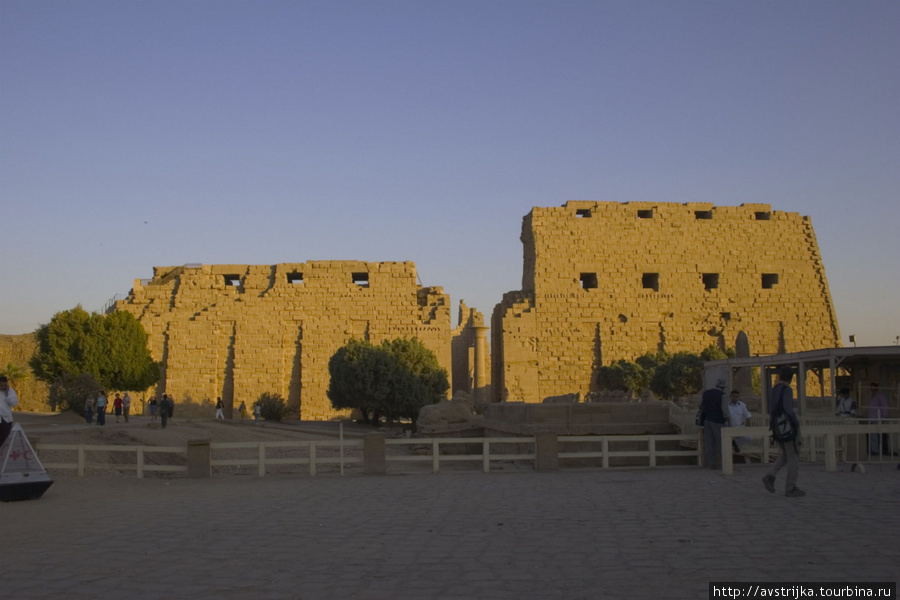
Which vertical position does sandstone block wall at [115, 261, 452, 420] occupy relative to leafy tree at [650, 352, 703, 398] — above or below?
above

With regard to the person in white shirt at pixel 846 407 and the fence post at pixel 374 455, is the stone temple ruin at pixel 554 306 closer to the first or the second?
the person in white shirt at pixel 846 407

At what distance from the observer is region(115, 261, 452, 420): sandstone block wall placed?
36125 mm

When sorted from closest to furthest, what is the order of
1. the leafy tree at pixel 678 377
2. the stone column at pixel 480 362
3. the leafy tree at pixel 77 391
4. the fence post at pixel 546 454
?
the fence post at pixel 546 454 < the leafy tree at pixel 77 391 < the leafy tree at pixel 678 377 < the stone column at pixel 480 362

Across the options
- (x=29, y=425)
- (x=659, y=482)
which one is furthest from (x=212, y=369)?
(x=659, y=482)

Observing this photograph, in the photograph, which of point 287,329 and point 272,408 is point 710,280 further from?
point 272,408

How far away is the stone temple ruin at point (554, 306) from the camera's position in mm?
34250

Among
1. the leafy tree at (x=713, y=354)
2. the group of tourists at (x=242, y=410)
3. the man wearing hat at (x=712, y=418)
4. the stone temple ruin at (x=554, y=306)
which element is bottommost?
the group of tourists at (x=242, y=410)

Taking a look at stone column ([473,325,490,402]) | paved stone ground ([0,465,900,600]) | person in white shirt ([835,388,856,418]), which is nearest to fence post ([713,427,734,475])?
paved stone ground ([0,465,900,600])

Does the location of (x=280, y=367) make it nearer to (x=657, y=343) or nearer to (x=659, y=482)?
(x=657, y=343)

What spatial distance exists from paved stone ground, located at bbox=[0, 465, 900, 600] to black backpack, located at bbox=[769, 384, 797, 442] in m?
0.67

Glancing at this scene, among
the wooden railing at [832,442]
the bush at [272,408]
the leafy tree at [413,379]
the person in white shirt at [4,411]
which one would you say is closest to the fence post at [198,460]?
the person in white shirt at [4,411]

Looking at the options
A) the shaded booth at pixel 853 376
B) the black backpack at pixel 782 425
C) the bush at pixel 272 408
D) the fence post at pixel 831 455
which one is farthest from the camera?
the bush at pixel 272 408

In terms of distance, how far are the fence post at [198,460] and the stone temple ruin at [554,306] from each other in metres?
21.8

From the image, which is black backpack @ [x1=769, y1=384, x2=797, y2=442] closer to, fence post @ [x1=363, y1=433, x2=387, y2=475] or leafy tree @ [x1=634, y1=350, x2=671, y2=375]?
fence post @ [x1=363, y1=433, x2=387, y2=475]
